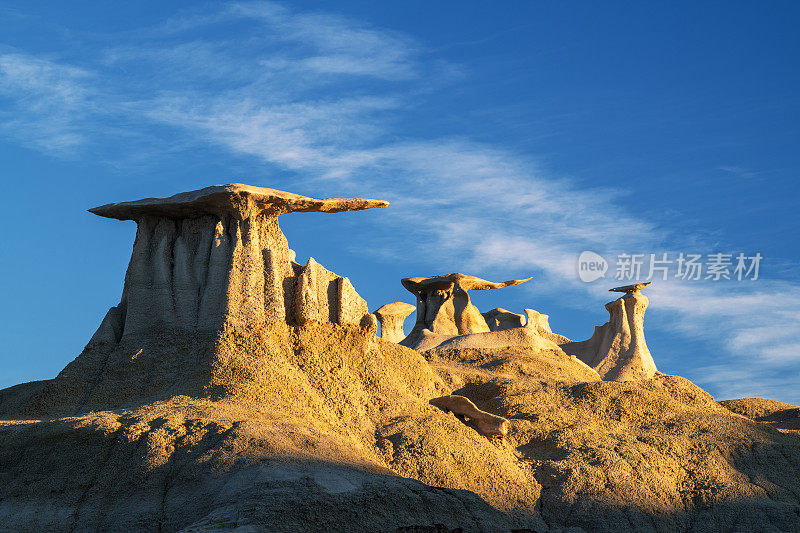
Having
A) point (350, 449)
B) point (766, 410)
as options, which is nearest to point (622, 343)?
point (766, 410)

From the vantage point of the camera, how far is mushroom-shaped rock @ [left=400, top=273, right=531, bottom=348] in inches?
1626

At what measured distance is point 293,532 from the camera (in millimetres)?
14883

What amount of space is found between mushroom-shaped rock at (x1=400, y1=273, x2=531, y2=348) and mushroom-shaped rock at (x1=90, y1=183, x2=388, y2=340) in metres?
16.5

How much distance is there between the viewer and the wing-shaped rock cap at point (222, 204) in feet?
78.0

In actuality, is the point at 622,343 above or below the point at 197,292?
above

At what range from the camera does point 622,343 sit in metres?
38.5

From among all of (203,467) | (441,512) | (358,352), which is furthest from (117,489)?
(358,352)

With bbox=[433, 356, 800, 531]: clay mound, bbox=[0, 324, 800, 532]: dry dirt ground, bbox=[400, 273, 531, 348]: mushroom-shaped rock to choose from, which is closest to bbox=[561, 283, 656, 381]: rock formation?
bbox=[400, 273, 531, 348]: mushroom-shaped rock

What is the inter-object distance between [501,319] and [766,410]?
14.1 meters

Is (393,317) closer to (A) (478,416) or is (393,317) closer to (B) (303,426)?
(A) (478,416)

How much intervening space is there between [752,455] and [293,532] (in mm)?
14175

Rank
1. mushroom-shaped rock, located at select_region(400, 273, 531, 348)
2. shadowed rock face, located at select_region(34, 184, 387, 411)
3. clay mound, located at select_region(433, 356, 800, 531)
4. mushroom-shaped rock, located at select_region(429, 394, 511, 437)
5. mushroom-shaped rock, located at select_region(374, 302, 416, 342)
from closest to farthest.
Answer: clay mound, located at select_region(433, 356, 800, 531)
shadowed rock face, located at select_region(34, 184, 387, 411)
mushroom-shaped rock, located at select_region(429, 394, 511, 437)
mushroom-shaped rock, located at select_region(400, 273, 531, 348)
mushroom-shaped rock, located at select_region(374, 302, 416, 342)

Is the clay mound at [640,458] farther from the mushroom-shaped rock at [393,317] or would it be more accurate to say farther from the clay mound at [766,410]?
the mushroom-shaped rock at [393,317]

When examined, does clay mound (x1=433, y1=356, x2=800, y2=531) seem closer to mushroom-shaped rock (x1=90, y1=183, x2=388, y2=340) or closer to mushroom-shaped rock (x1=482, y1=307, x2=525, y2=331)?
mushroom-shaped rock (x1=90, y1=183, x2=388, y2=340)
